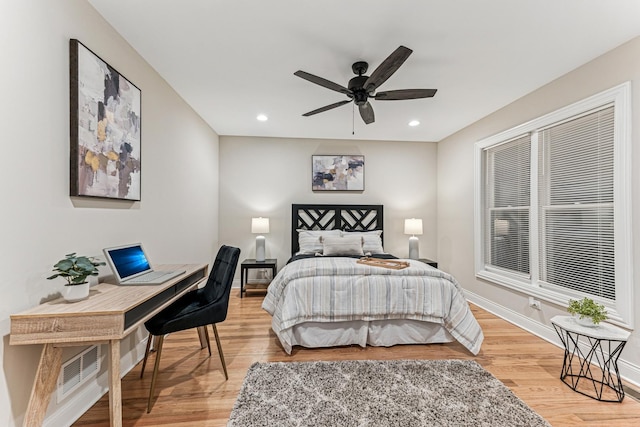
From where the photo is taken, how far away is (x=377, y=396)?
80.7 inches

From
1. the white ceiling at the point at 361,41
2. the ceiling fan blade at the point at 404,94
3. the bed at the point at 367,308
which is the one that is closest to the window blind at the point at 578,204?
the white ceiling at the point at 361,41

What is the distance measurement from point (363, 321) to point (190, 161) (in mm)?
2814

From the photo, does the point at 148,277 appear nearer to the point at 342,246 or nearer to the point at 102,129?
the point at 102,129

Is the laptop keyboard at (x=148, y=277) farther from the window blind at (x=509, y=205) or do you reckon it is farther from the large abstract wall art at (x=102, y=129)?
the window blind at (x=509, y=205)

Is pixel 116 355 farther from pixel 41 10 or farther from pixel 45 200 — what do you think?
pixel 41 10

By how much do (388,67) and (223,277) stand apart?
2.02 metres

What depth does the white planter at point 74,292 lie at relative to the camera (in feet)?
5.03

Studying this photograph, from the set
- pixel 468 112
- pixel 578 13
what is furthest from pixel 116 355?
pixel 468 112

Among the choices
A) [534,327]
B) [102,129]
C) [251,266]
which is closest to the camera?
[102,129]

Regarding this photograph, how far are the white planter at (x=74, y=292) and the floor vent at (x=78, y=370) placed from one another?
511mm

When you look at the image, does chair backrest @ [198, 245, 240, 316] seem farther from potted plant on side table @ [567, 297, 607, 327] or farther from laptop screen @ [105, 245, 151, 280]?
potted plant on side table @ [567, 297, 607, 327]

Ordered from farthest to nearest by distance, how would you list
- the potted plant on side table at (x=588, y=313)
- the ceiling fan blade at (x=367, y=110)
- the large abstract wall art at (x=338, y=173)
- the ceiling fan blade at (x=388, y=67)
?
1. the large abstract wall art at (x=338, y=173)
2. the ceiling fan blade at (x=367, y=110)
3. the potted plant on side table at (x=588, y=313)
4. the ceiling fan blade at (x=388, y=67)

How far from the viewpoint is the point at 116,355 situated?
1.45 meters

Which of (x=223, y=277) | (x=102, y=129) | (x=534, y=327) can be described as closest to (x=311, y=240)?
(x=223, y=277)
